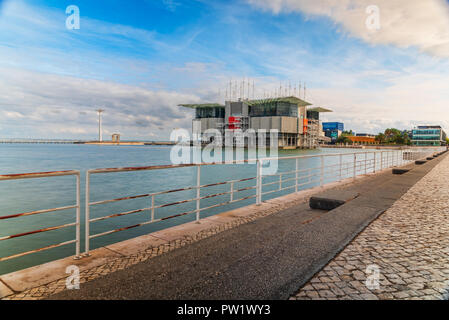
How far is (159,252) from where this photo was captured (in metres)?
3.94

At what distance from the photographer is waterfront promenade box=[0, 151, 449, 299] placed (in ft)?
9.02

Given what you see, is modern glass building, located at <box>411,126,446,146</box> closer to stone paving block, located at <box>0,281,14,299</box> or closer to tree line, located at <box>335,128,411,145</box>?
tree line, located at <box>335,128,411,145</box>

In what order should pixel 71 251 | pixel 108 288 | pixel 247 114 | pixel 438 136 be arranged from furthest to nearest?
1. pixel 438 136
2. pixel 247 114
3. pixel 71 251
4. pixel 108 288

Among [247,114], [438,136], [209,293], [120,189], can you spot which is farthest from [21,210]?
[438,136]

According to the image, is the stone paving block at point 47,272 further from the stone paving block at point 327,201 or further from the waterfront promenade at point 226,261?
the stone paving block at point 327,201

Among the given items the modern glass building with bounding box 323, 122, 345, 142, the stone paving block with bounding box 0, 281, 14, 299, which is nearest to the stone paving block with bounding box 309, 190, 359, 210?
the stone paving block with bounding box 0, 281, 14, 299

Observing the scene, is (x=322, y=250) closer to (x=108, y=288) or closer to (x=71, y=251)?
(x=108, y=288)

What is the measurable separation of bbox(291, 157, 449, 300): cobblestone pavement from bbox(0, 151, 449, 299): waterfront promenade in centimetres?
3

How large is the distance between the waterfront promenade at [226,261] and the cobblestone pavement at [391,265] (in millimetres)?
30

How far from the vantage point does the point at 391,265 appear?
3.46 meters

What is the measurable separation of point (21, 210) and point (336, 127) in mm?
193828

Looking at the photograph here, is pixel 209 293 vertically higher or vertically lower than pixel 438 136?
lower

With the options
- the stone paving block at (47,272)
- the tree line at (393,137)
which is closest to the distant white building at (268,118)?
the tree line at (393,137)
